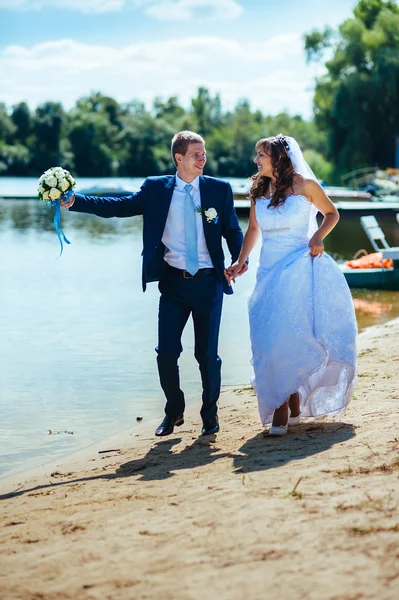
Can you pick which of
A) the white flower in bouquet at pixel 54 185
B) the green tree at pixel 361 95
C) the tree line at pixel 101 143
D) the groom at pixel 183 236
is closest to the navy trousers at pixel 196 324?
the groom at pixel 183 236

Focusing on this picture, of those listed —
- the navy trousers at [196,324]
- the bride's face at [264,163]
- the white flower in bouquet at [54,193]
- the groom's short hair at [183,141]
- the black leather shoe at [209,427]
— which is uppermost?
the groom's short hair at [183,141]

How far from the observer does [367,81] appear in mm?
53438

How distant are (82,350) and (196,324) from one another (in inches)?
199

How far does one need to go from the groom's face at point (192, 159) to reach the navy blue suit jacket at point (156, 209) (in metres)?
0.12

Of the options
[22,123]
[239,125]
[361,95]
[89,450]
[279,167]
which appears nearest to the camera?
[279,167]

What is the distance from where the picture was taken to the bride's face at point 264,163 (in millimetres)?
5918

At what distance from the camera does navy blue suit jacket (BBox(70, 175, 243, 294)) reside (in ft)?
19.9

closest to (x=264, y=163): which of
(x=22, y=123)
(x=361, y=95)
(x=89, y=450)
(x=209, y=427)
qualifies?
(x=209, y=427)

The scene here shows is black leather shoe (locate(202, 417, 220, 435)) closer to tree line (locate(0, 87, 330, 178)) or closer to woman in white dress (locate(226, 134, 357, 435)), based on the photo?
woman in white dress (locate(226, 134, 357, 435))

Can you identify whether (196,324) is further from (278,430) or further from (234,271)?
(278,430)

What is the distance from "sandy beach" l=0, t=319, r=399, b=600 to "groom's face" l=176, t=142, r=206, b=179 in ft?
5.93

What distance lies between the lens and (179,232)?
6133 millimetres

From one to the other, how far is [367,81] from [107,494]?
169ft

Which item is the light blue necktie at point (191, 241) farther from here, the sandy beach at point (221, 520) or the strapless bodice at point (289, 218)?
the sandy beach at point (221, 520)
